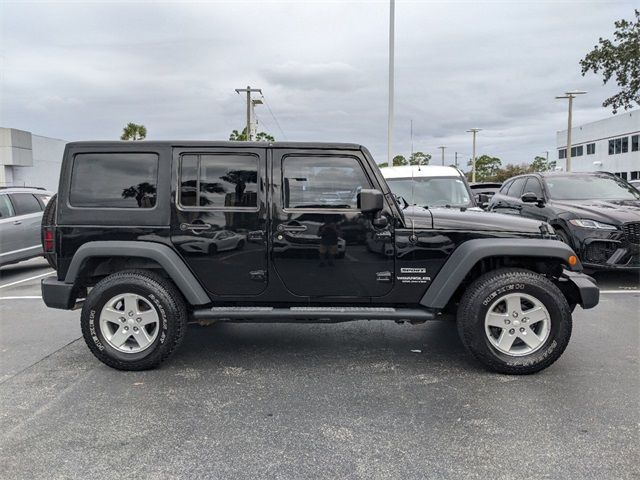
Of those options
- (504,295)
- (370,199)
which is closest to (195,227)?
(370,199)

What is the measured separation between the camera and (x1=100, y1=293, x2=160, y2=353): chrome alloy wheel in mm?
4367

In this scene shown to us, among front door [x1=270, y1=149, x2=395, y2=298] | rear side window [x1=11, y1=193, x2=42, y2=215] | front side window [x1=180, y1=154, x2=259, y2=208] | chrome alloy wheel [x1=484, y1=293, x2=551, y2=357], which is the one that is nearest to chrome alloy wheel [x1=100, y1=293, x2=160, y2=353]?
front side window [x1=180, y1=154, x2=259, y2=208]

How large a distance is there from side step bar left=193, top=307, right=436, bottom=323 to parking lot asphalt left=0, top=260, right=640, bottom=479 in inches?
18.1

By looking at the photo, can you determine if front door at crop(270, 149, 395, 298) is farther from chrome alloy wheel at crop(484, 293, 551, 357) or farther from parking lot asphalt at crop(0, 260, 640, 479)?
chrome alloy wheel at crop(484, 293, 551, 357)

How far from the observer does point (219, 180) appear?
14.6 feet

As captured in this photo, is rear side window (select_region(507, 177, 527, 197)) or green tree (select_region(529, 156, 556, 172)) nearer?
rear side window (select_region(507, 177, 527, 197))

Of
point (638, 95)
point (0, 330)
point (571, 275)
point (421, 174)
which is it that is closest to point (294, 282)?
point (571, 275)

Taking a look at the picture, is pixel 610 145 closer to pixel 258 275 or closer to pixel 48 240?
pixel 258 275

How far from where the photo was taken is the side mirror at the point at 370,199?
4109 millimetres

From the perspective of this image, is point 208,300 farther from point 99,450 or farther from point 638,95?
point 638,95

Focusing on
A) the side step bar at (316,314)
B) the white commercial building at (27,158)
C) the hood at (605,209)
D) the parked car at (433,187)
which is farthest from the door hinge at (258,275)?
the white commercial building at (27,158)

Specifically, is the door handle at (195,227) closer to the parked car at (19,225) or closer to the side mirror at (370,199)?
the side mirror at (370,199)

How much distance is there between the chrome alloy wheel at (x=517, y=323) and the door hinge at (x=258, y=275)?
184 centimetres

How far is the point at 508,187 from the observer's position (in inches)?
426
